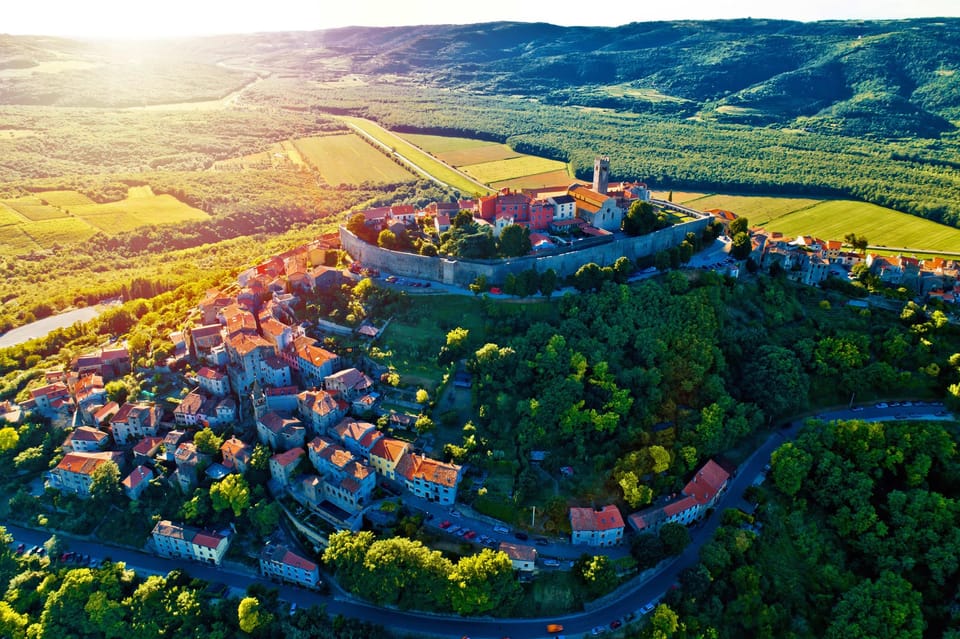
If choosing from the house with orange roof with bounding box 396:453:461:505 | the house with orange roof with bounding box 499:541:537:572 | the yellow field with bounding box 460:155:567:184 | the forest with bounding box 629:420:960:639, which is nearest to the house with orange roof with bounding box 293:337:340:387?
the house with orange roof with bounding box 396:453:461:505

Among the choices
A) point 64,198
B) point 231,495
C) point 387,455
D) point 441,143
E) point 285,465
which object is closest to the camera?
point 231,495

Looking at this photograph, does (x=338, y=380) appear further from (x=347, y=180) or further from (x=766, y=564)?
(x=347, y=180)

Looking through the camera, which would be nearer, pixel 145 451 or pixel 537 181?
pixel 145 451

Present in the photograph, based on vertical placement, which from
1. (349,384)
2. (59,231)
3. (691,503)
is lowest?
(691,503)

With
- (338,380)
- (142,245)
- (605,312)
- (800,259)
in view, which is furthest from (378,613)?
(142,245)

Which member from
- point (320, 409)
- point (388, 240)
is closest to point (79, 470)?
point (320, 409)

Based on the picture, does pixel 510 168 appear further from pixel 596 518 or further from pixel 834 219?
pixel 596 518
